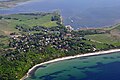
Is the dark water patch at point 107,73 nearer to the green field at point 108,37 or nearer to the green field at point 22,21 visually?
the green field at point 108,37

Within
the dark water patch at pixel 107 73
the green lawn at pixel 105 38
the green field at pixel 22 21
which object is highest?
the green field at pixel 22 21

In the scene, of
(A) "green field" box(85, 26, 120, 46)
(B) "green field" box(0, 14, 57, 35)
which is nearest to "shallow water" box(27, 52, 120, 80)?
(A) "green field" box(85, 26, 120, 46)

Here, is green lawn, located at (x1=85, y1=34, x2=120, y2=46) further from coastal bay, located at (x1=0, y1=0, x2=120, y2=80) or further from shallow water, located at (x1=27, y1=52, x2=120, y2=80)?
shallow water, located at (x1=27, y1=52, x2=120, y2=80)

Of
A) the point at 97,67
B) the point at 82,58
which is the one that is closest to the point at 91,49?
the point at 82,58

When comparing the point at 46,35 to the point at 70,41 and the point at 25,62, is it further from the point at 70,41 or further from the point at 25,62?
the point at 25,62

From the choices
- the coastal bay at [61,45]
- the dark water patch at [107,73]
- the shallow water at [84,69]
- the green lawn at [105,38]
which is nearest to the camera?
the dark water patch at [107,73]

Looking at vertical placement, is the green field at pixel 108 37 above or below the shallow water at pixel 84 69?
above

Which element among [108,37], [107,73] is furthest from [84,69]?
[108,37]

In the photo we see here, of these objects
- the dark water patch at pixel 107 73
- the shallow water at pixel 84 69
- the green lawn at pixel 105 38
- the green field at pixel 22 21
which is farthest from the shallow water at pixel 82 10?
the dark water patch at pixel 107 73
